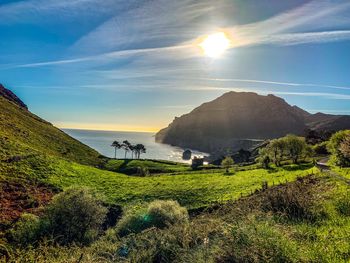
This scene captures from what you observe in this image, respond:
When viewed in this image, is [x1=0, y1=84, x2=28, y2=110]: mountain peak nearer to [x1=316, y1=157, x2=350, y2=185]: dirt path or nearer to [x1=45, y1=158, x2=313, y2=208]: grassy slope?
[x1=45, y1=158, x2=313, y2=208]: grassy slope

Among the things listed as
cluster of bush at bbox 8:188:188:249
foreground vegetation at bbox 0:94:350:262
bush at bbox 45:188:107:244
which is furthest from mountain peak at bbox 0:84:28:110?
bush at bbox 45:188:107:244

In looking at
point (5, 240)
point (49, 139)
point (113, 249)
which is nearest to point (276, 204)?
point (113, 249)

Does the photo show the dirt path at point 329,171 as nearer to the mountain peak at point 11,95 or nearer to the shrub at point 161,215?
the shrub at point 161,215

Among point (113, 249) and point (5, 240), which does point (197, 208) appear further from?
point (113, 249)

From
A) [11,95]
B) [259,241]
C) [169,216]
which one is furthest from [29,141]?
[259,241]

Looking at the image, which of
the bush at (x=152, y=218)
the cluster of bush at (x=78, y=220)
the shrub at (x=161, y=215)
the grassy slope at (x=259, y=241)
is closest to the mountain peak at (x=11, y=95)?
the cluster of bush at (x=78, y=220)

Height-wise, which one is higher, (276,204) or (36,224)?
(276,204)

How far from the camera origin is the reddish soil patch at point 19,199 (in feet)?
123

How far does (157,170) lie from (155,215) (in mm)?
88251

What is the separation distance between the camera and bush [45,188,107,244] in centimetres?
2828

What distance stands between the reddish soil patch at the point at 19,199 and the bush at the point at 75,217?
29.1 feet

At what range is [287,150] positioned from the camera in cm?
8481

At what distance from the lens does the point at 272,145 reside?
284ft

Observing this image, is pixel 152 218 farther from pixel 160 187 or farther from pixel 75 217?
pixel 160 187
